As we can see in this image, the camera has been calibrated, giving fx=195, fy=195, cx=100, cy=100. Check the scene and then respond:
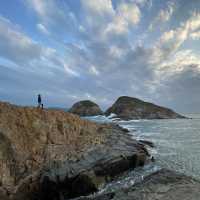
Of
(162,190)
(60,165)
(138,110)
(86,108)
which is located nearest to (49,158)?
(60,165)

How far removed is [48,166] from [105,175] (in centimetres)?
495

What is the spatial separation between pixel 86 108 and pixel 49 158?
137541 millimetres

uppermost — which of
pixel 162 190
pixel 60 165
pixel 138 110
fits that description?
→ pixel 138 110

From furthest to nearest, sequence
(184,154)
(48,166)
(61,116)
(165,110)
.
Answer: (165,110)
(184,154)
(61,116)
(48,166)

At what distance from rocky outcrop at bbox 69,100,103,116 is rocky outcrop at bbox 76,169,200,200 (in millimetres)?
136783

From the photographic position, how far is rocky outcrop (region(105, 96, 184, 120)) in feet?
429

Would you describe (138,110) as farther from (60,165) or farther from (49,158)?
(60,165)

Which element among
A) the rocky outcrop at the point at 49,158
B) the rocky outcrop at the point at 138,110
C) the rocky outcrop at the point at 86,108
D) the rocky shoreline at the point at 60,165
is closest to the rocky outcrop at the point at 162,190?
the rocky shoreline at the point at 60,165

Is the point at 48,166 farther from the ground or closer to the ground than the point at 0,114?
closer to the ground

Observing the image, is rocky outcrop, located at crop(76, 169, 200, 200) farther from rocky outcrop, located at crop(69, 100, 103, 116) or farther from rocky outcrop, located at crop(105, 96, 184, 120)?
rocky outcrop, located at crop(69, 100, 103, 116)

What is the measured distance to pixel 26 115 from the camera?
19266 millimetres

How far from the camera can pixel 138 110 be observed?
13675cm

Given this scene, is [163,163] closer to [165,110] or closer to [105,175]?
[105,175]

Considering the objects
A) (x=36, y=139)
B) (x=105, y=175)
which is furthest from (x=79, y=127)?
(x=105, y=175)
